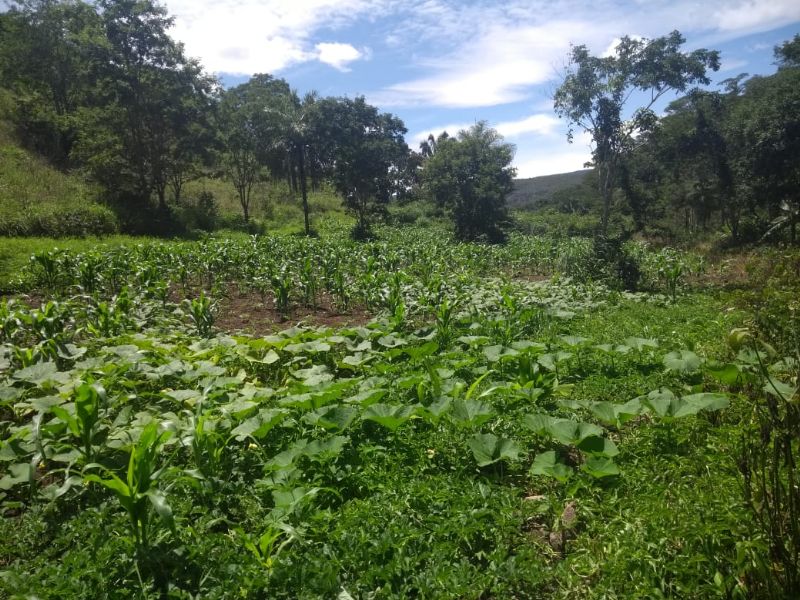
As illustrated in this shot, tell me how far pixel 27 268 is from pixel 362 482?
10430mm

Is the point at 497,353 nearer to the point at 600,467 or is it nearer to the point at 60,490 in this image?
the point at 600,467

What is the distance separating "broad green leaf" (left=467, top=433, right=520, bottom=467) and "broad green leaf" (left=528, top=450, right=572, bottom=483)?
139 millimetres

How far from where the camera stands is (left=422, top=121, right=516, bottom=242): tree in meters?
26.3

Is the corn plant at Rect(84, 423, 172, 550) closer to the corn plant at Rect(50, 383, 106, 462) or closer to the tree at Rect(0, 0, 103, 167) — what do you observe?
the corn plant at Rect(50, 383, 106, 462)

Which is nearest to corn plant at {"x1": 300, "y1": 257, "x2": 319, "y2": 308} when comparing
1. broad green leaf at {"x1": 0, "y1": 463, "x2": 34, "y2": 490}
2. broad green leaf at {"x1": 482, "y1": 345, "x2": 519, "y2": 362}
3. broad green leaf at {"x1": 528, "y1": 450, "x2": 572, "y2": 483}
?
broad green leaf at {"x1": 482, "y1": 345, "x2": 519, "y2": 362}

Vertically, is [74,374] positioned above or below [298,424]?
above

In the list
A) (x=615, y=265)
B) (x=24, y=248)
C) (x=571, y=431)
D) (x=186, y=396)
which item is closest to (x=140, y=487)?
(x=186, y=396)

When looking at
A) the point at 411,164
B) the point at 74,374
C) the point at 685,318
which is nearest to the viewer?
the point at 74,374

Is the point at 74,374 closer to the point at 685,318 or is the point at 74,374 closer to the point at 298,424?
the point at 298,424

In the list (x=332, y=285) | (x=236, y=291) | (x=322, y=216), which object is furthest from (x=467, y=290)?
(x=322, y=216)

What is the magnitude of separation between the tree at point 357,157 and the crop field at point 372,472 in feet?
66.6

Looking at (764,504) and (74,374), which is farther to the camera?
Result: (74,374)

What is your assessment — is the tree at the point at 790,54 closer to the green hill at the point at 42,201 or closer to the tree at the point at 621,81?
the tree at the point at 621,81

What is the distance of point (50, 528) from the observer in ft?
8.58
